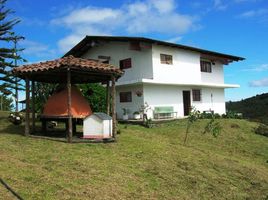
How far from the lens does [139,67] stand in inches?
994

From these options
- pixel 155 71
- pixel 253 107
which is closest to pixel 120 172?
pixel 155 71

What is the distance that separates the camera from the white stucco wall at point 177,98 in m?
24.9

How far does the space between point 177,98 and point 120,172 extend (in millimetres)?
18662

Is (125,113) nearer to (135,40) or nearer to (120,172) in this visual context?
(135,40)

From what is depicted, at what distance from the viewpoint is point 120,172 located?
369 inches

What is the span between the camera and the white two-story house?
80.6 feet

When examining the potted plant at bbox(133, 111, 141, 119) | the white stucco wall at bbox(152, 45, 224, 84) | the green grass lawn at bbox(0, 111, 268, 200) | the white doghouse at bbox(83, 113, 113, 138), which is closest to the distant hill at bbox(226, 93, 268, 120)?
the white stucco wall at bbox(152, 45, 224, 84)

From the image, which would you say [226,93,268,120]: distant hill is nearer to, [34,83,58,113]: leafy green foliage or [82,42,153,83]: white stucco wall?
[82,42,153,83]: white stucco wall

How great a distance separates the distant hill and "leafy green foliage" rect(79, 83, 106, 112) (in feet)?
95.1

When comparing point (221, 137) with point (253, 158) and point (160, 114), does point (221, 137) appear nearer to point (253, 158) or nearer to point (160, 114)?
point (253, 158)

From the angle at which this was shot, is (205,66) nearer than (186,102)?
No

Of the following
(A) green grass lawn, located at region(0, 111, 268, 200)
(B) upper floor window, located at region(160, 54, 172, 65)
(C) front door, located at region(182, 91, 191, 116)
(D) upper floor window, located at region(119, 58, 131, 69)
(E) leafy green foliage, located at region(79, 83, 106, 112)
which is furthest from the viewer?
(C) front door, located at region(182, 91, 191, 116)

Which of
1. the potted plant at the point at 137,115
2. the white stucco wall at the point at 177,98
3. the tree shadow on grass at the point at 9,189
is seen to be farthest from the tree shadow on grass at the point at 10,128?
the white stucco wall at the point at 177,98

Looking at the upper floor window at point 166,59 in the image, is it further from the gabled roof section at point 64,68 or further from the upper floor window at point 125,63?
the gabled roof section at point 64,68
